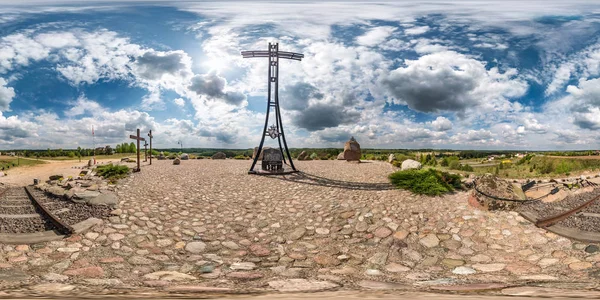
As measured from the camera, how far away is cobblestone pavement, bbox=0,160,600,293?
14.1ft

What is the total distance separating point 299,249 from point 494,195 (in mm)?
4607

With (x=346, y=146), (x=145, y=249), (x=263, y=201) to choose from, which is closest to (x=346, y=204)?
(x=263, y=201)

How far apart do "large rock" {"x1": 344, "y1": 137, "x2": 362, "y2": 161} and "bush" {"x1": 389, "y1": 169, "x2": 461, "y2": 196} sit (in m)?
11.2

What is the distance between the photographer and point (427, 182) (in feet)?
30.4

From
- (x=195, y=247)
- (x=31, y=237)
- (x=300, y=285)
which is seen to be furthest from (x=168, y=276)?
(x=31, y=237)

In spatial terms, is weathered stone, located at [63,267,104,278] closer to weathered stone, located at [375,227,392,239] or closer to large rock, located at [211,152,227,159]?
weathered stone, located at [375,227,392,239]

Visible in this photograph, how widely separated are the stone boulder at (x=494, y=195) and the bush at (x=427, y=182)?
0.94 metres

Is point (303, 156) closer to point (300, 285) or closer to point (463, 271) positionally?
point (463, 271)

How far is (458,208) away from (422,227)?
4.87ft

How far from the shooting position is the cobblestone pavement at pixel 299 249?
431 cm

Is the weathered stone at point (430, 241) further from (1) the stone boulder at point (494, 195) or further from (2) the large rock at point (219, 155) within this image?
(2) the large rock at point (219, 155)

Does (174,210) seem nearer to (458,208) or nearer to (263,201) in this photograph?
(263,201)

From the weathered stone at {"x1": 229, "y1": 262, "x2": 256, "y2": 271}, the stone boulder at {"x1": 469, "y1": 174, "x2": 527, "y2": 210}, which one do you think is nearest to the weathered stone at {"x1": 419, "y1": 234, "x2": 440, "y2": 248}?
the stone boulder at {"x1": 469, "y1": 174, "x2": 527, "y2": 210}

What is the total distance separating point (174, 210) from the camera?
8070mm
